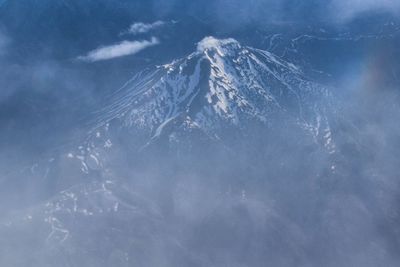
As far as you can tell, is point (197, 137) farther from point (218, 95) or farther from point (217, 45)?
point (217, 45)

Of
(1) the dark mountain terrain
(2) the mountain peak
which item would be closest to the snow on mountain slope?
(2) the mountain peak

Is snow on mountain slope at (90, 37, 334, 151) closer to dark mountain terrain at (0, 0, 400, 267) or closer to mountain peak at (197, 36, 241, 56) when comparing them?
mountain peak at (197, 36, 241, 56)

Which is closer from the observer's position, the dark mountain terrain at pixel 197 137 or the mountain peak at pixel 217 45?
the dark mountain terrain at pixel 197 137

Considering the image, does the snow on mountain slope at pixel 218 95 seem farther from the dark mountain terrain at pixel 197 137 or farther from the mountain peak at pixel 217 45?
the dark mountain terrain at pixel 197 137

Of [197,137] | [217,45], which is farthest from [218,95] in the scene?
[217,45]

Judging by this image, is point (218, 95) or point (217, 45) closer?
point (218, 95)

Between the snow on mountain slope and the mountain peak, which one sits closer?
the snow on mountain slope

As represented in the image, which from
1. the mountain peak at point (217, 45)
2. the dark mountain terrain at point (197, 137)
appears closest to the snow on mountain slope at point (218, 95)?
the mountain peak at point (217, 45)

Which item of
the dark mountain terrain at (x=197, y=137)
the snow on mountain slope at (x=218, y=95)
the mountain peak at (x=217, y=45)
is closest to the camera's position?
the dark mountain terrain at (x=197, y=137)

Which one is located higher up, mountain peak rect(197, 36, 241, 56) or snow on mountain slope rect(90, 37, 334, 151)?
mountain peak rect(197, 36, 241, 56)
